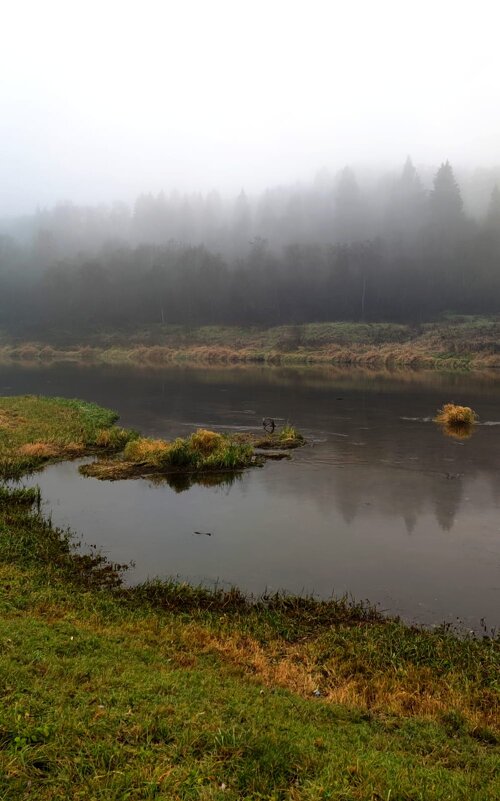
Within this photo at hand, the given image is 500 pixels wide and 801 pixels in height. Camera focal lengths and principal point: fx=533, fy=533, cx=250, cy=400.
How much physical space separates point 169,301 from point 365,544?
7057 inches

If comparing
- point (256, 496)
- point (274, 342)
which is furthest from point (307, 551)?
point (274, 342)

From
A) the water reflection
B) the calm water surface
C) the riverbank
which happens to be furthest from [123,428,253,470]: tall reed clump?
the riverbank

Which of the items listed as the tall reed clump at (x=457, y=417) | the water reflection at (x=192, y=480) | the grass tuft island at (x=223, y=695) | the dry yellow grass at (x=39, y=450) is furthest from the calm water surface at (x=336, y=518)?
the grass tuft island at (x=223, y=695)

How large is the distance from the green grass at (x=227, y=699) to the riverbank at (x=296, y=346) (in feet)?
330

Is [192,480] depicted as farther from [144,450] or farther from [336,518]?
[336,518]

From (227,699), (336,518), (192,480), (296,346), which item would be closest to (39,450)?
(192,480)

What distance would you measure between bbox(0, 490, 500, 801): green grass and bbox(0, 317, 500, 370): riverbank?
100660mm

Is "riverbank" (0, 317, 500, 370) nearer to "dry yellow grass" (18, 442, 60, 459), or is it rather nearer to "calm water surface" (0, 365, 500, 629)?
"calm water surface" (0, 365, 500, 629)

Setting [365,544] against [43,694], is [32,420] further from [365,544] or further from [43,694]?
[43,694]

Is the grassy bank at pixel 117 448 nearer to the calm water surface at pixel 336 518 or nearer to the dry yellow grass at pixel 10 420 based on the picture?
the dry yellow grass at pixel 10 420

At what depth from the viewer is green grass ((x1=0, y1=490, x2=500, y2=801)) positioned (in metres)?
6.36

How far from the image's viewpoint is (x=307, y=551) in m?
18.6

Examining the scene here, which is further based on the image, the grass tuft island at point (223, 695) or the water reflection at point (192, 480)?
the water reflection at point (192, 480)

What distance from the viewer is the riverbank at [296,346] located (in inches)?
4626
